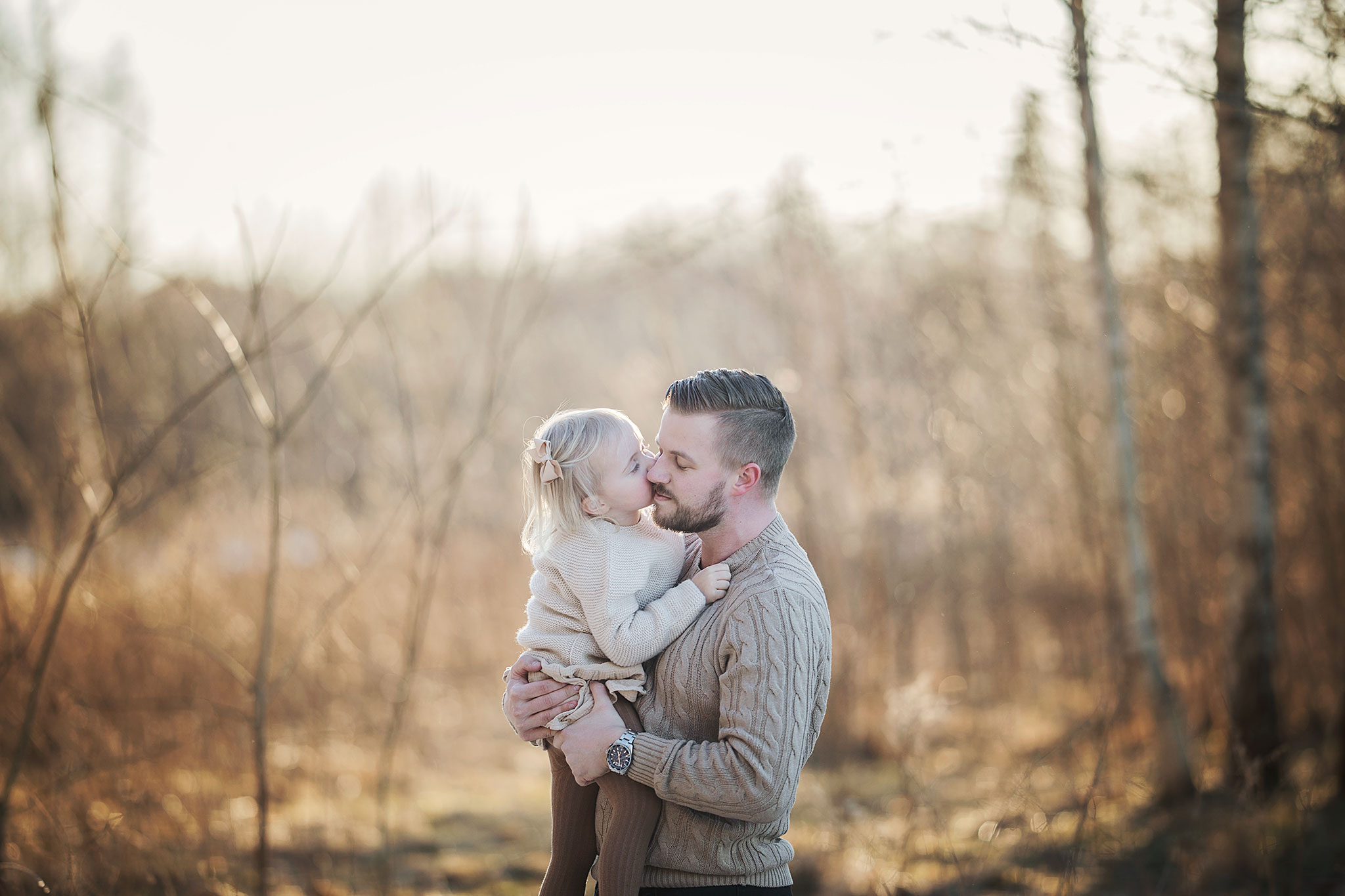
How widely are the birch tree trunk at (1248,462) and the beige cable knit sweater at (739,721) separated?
11.3ft

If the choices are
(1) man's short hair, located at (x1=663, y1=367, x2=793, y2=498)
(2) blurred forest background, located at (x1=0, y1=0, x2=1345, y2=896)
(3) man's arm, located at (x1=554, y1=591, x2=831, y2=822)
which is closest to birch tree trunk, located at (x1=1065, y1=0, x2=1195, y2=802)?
(2) blurred forest background, located at (x1=0, y1=0, x2=1345, y2=896)

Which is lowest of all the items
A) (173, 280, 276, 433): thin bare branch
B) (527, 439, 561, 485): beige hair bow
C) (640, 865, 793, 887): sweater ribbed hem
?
(640, 865, 793, 887): sweater ribbed hem

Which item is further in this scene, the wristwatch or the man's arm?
the wristwatch

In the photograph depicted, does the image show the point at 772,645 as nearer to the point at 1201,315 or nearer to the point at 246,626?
the point at 1201,315

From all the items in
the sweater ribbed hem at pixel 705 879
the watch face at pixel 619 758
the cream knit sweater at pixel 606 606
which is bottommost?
the sweater ribbed hem at pixel 705 879

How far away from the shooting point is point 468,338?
39.3 ft

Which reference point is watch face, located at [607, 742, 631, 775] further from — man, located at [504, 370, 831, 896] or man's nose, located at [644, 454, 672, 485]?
man's nose, located at [644, 454, 672, 485]

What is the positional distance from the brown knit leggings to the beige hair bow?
19.2 inches

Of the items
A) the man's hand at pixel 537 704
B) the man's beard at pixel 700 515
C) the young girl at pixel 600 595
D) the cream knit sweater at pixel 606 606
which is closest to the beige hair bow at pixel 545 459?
the young girl at pixel 600 595

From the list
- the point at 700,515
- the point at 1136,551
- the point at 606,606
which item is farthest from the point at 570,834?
the point at 1136,551

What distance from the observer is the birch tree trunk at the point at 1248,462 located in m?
4.30

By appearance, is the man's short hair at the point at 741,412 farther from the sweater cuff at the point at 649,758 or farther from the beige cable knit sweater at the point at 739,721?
the sweater cuff at the point at 649,758

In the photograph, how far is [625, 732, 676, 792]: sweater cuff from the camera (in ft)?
5.78

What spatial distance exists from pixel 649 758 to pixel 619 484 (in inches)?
22.3
